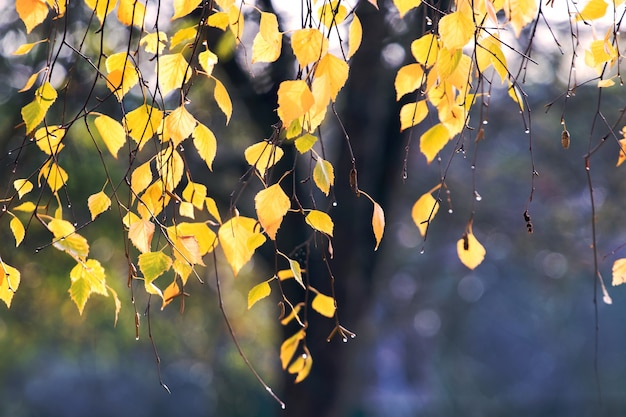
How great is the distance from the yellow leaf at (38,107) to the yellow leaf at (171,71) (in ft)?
0.47

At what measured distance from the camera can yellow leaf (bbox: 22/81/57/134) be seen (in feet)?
3.52

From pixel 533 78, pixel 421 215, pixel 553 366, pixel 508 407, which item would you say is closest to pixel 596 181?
pixel 533 78

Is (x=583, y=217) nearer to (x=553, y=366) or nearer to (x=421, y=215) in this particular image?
(x=421, y=215)

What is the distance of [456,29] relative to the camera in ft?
3.24

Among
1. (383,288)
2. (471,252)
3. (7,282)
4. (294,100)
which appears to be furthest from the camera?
(383,288)

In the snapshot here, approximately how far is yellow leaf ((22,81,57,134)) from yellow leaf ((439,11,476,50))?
1.68ft

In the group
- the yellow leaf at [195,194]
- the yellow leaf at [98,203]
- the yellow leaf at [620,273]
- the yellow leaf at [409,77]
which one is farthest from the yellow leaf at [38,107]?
the yellow leaf at [620,273]

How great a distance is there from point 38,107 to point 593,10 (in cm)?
82

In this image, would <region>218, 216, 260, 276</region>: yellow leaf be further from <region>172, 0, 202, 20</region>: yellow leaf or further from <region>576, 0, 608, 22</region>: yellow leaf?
<region>576, 0, 608, 22</region>: yellow leaf

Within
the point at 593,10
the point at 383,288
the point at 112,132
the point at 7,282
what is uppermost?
the point at 593,10

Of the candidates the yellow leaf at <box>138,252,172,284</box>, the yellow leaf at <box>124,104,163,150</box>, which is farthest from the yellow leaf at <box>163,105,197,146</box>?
the yellow leaf at <box>138,252,172,284</box>

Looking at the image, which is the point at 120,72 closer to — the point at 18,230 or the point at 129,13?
the point at 129,13

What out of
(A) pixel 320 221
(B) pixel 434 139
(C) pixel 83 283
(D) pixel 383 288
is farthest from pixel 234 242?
(D) pixel 383 288

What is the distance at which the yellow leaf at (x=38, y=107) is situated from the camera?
3.52ft
